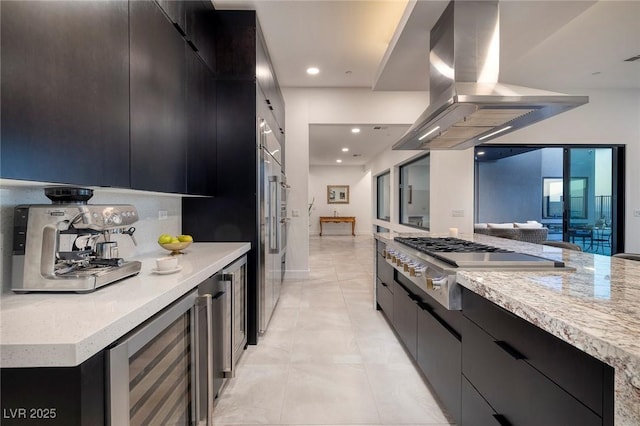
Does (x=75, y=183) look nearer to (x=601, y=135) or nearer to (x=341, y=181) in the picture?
(x=601, y=135)

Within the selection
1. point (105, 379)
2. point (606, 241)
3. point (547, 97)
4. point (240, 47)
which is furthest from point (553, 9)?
point (606, 241)

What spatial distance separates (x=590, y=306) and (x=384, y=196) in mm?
8961

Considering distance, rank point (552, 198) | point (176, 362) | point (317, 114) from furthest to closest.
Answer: point (552, 198) < point (317, 114) < point (176, 362)

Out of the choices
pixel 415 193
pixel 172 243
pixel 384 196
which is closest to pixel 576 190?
pixel 415 193

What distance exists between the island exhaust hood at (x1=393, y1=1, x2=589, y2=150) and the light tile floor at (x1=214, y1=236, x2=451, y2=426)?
1.82 m

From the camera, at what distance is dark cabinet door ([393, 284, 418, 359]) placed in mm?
2237

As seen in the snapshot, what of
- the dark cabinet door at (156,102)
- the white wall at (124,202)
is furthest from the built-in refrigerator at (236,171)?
the dark cabinet door at (156,102)

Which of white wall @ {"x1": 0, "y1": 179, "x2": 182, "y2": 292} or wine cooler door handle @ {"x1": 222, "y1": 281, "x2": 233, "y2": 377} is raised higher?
white wall @ {"x1": 0, "y1": 179, "x2": 182, "y2": 292}

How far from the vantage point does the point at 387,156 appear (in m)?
8.59

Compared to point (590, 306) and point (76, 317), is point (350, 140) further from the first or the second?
point (76, 317)

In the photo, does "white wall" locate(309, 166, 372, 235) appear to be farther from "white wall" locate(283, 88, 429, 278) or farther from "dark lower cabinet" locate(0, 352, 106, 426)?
"dark lower cabinet" locate(0, 352, 106, 426)

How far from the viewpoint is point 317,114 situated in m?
4.91

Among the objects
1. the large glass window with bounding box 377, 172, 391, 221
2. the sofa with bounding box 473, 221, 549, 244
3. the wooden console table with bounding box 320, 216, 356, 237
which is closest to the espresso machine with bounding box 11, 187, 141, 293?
the sofa with bounding box 473, 221, 549, 244

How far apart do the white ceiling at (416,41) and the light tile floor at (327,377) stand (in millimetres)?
2606
